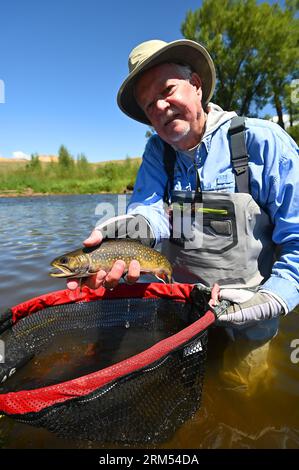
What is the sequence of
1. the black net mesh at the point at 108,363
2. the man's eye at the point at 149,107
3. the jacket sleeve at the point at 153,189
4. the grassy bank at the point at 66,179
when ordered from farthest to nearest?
1. the grassy bank at the point at 66,179
2. the jacket sleeve at the point at 153,189
3. the man's eye at the point at 149,107
4. the black net mesh at the point at 108,363

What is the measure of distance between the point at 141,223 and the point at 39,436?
1787 mm

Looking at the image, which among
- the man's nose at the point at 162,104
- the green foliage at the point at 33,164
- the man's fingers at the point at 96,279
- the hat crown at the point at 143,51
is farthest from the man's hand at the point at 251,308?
the green foliage at the point at 33,164

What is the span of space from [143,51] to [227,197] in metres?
1.43

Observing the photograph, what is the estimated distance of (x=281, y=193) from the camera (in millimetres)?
2449

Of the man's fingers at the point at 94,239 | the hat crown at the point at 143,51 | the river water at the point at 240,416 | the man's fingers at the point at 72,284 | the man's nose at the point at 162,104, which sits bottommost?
the river water at the point at 240,416

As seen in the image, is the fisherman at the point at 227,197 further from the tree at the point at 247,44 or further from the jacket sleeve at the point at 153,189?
the tree at the point at 247,44

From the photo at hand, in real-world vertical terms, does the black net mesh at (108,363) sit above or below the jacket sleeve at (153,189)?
below

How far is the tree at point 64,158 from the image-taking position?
4944cm

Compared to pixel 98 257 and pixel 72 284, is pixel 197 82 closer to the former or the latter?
pixel 98 257

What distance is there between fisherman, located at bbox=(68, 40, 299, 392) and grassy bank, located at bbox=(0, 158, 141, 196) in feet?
106

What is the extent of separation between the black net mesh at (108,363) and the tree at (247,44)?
19610 millimetres

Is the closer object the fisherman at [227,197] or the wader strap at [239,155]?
the fisherman at [227,197]

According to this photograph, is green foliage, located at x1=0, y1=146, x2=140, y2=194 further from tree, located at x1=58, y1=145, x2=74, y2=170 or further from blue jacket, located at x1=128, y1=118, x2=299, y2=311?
blue jacket, located at x1=128, y1=118, x2=299, y2=311

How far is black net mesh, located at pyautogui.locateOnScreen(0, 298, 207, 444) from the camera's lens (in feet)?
5.49
